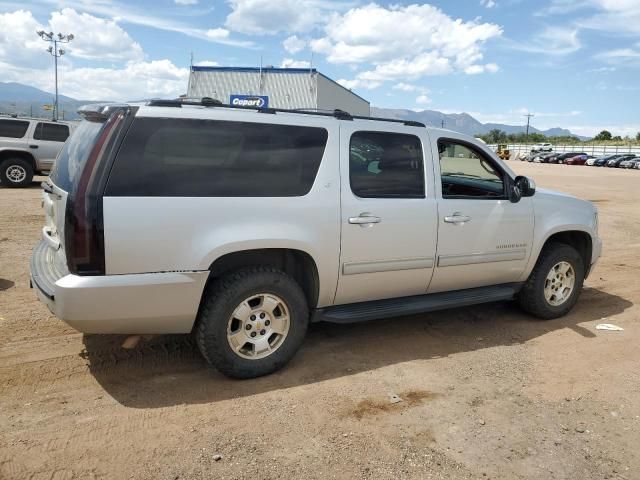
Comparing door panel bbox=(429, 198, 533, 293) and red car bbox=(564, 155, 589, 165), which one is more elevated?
red car bbox=(564, 155, 589, 165)

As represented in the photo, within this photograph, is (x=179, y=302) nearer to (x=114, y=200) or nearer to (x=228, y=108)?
(x=114, y=200)

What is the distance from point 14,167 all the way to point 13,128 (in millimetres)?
1030

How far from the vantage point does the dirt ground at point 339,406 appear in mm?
2934

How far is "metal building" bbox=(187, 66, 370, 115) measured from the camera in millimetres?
29859

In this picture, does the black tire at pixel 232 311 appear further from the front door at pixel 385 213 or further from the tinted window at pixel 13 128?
the tinted window at pixel 13 128

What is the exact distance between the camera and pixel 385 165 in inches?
169

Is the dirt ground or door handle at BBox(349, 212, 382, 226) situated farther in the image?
door handle at BBox(349, 212, 382, 226)

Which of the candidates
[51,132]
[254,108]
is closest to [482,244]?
[254,108]

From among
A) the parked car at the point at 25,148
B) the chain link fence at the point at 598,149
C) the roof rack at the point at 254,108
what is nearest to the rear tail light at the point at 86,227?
the roof rack at the point at 254,108

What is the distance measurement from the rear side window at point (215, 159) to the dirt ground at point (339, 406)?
1.38 m

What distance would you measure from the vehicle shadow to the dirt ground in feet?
0.05

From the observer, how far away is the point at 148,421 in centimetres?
327

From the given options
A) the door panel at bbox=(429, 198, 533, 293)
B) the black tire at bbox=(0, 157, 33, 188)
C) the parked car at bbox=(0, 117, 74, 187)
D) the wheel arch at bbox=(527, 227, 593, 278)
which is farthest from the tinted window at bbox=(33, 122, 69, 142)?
the wheel arch at bbox=(527, 227, 593, 278)

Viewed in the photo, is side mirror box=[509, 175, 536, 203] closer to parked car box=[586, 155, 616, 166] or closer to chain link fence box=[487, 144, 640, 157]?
parked car box=[586, 155, 616, 166]
